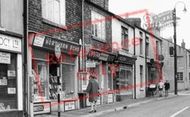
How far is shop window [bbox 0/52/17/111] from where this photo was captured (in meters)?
18.2

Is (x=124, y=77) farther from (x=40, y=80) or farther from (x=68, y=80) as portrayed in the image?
(x=40, y=80)

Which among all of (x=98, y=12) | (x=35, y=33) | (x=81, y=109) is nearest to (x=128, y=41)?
(x=98, y=12)

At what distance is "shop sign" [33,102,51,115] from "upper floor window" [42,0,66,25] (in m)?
3.86

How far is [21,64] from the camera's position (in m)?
19.2

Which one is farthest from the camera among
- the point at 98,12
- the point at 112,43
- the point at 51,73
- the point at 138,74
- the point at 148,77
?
the point at 148,77

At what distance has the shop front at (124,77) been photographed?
32994 mm

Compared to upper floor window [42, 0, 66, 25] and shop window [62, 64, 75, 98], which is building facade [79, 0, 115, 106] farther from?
upper floor window [42, 0, 66, 25]

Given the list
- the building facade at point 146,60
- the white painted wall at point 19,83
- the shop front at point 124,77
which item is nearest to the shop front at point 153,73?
the building facade at point 146,60

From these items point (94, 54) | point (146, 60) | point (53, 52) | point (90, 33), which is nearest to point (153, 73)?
point (146, 60)

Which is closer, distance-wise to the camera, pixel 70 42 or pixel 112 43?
pixel 70 42

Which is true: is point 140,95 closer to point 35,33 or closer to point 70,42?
point 70,42

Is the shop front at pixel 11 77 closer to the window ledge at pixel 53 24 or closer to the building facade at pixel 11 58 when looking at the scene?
the building facade at pixel 11 58

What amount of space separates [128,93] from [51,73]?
14.4 meters

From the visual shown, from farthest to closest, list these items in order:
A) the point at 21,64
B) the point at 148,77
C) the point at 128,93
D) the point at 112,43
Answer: the point at 148,77
the point at 128,93
the point at 112,43
the point at 21,64
